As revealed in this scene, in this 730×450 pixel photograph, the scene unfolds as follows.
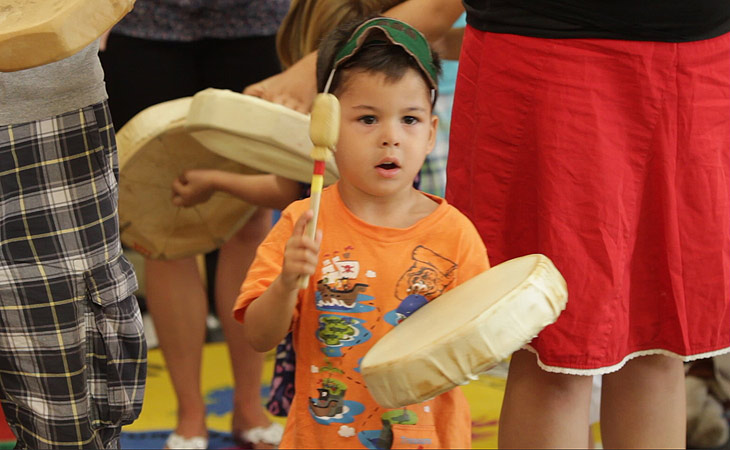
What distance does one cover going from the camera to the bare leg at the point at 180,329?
2258 millimetres

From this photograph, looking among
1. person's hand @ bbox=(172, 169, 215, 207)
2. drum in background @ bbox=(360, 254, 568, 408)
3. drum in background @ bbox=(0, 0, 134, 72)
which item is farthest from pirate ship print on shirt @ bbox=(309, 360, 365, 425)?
person's hand @ bbox=(172, 169, 215, 207)

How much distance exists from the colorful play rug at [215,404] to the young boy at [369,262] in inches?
39.1

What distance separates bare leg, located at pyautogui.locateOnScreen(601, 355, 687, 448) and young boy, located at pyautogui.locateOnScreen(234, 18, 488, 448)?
337mm

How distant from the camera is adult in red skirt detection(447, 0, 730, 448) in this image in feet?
4.82

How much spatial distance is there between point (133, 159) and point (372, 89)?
74 centimetres

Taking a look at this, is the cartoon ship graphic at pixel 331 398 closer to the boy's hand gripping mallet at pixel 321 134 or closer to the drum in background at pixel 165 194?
the boy's hand gripping mallet at pixel 321 134

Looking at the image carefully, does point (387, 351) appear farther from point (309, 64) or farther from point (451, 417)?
point (309, 64)

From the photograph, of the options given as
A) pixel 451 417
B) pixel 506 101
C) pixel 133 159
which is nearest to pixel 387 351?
pixel 451 417

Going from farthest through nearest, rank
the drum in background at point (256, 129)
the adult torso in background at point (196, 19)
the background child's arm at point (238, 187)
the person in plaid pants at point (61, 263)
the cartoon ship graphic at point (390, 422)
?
the adult torso in background at point (196, 19) → the background child's arm at point (238, 187) → the drum in background at point (256, 129) → the person in plaid pants at point (61, 263) → the cartoon ship graphic at point (390, 422)

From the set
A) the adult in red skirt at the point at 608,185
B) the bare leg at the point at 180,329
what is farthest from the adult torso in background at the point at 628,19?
the bare leg at the point at 180,329

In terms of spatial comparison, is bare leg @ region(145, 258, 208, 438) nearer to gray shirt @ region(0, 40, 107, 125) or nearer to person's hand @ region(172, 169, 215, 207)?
person's hand @ region(172, 169, 215, 207)

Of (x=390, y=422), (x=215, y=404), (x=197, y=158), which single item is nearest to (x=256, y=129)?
(x=197, y=158)

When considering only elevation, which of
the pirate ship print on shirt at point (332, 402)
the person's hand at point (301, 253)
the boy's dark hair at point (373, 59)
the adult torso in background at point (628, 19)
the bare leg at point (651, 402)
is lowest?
the bare leg at point (651, 402)

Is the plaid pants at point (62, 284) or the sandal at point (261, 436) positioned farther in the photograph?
the sandal at point (261, 436)
